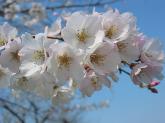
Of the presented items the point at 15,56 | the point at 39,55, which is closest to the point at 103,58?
the point at 39,55

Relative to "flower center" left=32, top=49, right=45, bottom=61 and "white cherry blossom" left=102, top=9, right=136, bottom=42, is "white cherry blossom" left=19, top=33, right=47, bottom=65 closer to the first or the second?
"flower center" left=32, top=49, right=45, bottom=61

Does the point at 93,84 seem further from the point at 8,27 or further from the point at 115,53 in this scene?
the point at 8,27

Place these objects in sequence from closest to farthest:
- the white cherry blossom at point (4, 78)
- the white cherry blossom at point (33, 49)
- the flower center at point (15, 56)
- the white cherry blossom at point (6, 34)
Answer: the white cherry blossom at point (33, 49)
the flower center at point (15, 56)
the white cherry blossom at point (6, 34)
the white cherry blossom at point (4, 78)

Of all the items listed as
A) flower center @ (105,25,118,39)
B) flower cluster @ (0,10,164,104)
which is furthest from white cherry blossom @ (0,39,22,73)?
flower center @ (105,25,118,39)

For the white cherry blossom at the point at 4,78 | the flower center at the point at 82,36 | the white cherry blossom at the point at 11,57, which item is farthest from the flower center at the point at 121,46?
the white cherry blossom at the point at 4,78

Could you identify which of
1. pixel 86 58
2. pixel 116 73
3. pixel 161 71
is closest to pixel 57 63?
pixel 86 58

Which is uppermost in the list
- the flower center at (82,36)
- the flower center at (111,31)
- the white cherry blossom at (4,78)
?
the flower center at (111,31)

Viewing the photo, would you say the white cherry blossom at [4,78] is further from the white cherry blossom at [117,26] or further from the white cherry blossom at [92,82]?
the white cherry blossom at [117,26]
